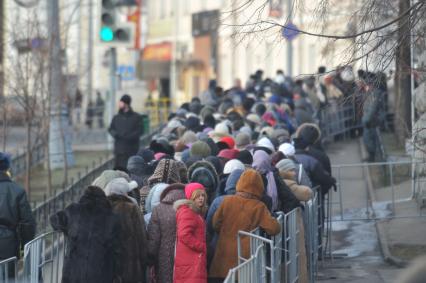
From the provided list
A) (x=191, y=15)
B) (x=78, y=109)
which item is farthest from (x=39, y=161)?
(x=191, y=15)

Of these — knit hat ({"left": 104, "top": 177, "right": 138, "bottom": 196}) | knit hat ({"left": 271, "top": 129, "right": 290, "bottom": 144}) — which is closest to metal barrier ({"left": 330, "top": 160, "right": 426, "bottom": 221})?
knit hat ({"left": 271, "top": 129, "right": 290, "bottom": 144})

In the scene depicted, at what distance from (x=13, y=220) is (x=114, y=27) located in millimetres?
11862

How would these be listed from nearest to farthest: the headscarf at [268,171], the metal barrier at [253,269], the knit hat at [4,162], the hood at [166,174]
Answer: the metal barrier at [253,269]
the knit hat at [4,162]
the hood at [166,174]
the headscarf at [268,171]

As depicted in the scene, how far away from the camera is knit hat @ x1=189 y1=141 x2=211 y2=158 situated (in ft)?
49.9

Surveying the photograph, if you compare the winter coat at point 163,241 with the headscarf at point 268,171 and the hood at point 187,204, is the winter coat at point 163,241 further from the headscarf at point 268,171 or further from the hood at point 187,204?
the headscarf at point 268,171

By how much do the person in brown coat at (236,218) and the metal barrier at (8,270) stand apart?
1.87 m

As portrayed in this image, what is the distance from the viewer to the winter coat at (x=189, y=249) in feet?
38.1

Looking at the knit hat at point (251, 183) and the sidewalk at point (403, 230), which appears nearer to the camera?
the knit hat at point (251, 183)

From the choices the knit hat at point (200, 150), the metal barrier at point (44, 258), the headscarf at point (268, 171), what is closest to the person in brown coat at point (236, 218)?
the headscarf at point (268, 171)

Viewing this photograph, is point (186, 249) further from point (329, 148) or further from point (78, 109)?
point (78, 109)

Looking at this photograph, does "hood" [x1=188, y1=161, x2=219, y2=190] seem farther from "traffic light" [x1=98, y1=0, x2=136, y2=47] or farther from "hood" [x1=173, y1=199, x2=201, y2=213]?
"traffic light" [x1=98, y1=0, x2=136, y2=47]

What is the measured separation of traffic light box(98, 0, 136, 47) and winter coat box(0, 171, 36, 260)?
11.6 m

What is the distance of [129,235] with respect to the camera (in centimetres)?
1142

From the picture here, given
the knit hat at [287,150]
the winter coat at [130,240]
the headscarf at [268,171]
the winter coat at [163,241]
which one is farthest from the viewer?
the knit hat at [287,150]
